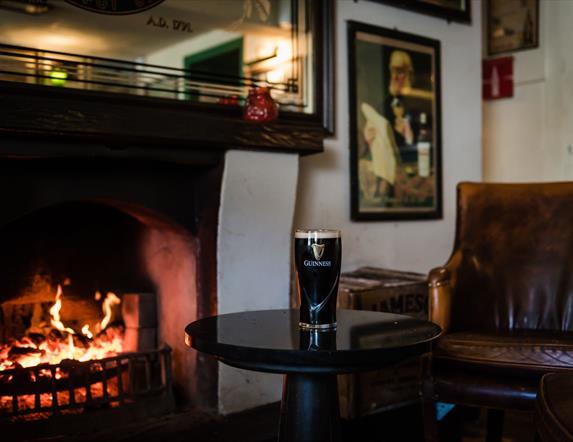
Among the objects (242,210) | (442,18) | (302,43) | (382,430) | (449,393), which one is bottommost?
(382,430)

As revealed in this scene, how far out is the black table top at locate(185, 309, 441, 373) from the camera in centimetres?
130

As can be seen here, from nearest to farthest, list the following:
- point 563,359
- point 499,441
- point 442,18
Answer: point 563,359
point 499,441
point 442,18


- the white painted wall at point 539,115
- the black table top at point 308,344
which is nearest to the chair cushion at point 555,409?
the black table top at point 308,344

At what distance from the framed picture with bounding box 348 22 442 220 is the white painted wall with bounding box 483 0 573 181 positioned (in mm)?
904

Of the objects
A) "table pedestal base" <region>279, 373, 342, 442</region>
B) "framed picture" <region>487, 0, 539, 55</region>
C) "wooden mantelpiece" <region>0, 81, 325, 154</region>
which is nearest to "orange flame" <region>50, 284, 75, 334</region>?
"wooden mantelpiece" <region>0, 81, 325, 154</region>

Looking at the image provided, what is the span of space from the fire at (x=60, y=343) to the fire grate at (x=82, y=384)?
7 centimetres

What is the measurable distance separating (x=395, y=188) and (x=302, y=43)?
2.79 ft

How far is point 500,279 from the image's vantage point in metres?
2.45

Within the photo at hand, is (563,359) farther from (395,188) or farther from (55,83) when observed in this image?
(55,83)

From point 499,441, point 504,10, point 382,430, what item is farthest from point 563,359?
point 504,10

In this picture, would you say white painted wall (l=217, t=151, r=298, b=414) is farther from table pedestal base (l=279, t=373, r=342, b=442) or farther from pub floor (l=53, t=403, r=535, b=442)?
table pedestal base (l=279, t=373, r=342, b=442)

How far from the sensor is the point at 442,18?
3.53 meters

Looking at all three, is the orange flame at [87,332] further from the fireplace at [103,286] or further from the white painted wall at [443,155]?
the white painted wall at [443,155]

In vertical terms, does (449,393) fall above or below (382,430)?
above
